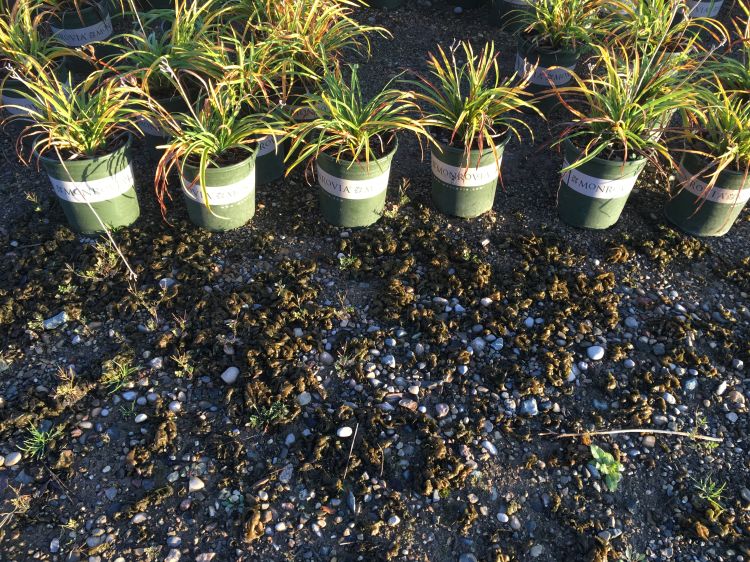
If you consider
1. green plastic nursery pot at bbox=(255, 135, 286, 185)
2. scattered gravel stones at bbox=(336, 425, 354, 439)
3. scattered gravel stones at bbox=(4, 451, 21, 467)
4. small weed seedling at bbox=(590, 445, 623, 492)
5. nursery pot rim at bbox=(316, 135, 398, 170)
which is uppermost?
nursery pot rim at bbox=(316, 135, 398, 170)

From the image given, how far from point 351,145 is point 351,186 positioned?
21 cm

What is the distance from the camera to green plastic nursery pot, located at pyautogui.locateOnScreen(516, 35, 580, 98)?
4.12 metres

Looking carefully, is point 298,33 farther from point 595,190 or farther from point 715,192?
point 715,192

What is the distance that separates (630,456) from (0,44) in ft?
12.6

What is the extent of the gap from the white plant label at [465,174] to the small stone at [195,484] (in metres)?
1.96

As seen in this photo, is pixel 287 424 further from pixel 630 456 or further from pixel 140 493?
pixel 630 456

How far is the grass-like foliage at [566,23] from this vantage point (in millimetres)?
4020

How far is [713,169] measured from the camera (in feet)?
10.8

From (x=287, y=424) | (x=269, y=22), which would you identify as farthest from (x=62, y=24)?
(x=287, y=424)

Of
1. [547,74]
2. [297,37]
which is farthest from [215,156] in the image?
[547,74]

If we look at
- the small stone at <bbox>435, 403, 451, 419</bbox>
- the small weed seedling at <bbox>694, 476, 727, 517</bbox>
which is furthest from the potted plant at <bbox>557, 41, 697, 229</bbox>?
the small weed seedling at <bbox>694, 476, 727, 517</bbox>

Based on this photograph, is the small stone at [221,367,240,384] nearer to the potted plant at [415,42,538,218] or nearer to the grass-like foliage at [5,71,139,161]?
the grass-like foliage at [5,71,139,161]

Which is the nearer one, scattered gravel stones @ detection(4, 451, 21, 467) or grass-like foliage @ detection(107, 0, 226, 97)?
scattered gravel stones @ detection(4, 451, 21, 467)

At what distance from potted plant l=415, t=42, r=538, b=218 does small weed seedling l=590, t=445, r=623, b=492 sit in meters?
1.47
